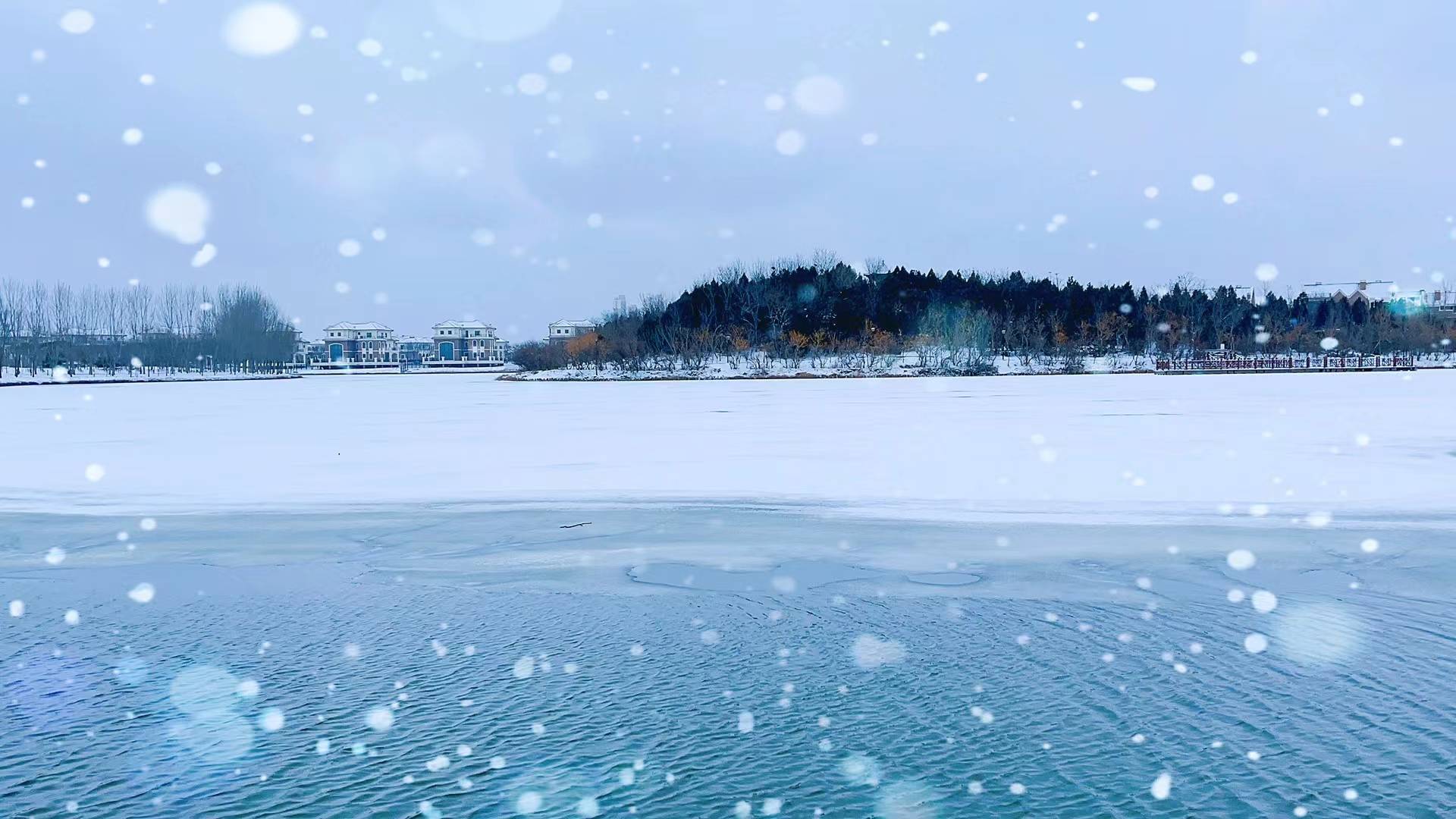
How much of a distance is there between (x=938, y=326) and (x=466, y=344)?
99.8 meters

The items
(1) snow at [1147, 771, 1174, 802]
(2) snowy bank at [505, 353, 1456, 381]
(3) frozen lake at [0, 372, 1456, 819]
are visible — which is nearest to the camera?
(1) snow at [1147, 771, 1174, 802]

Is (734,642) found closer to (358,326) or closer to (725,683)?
(725,683)

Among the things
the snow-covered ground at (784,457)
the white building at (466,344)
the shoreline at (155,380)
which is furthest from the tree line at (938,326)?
the white building at (466,344)

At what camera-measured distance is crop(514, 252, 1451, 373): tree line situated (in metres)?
70.0

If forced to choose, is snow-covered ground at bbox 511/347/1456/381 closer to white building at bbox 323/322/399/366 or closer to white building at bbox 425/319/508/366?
white building at bbox 425/319/508/366

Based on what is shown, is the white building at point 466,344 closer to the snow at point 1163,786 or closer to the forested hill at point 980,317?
the forested hill at point 980,317

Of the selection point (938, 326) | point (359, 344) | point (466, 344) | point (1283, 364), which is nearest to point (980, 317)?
point (938, 326)

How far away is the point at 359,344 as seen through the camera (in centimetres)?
15700

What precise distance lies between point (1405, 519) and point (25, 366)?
94.1m

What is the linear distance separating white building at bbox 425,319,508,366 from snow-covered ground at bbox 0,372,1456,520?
430ft

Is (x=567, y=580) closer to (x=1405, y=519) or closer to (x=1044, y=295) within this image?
(x=1405, y=519)

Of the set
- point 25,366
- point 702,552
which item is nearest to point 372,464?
point 702,552

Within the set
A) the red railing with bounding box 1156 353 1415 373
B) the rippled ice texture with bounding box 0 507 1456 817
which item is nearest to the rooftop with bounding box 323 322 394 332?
the red railing with bounding box 1156 353 1415 373

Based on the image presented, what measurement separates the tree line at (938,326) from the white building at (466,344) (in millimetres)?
72345
